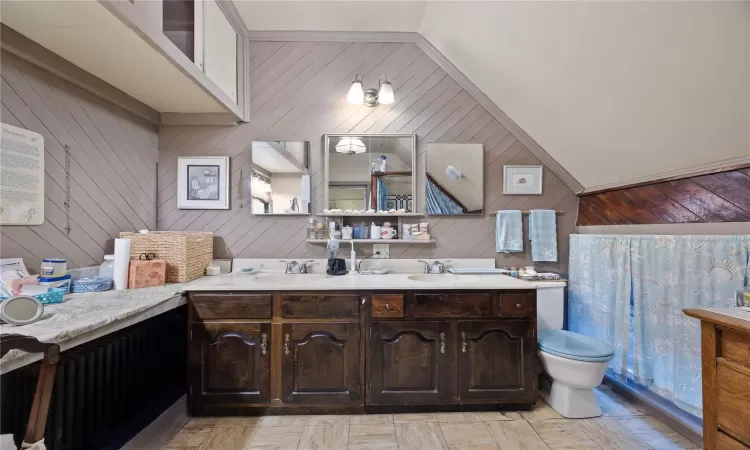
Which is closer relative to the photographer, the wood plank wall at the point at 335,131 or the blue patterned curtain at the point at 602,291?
the blue patterned curtain at the point at 602,291

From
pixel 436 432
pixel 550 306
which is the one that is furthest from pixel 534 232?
pixel 436 432

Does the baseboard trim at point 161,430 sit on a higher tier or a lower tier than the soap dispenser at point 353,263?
lower

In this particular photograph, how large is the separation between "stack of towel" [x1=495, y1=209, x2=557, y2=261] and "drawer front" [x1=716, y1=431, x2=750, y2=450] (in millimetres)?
1426

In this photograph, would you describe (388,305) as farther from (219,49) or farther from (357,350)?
(219,49)

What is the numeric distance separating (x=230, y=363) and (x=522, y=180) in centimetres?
244

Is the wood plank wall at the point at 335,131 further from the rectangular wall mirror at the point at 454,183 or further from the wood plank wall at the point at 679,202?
the wood plank wall at the point at 679,202

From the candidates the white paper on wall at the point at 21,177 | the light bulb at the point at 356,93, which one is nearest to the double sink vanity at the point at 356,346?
the white paper on wall at the point at 21,177

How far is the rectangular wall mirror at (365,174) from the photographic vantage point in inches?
96.7

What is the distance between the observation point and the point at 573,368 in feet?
6.08

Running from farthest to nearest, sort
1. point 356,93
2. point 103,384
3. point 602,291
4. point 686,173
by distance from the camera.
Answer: point 356,93, point 602,291, point 686,173, point 103,384

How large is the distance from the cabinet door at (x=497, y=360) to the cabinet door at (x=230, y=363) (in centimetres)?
119

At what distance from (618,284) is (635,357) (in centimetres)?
45

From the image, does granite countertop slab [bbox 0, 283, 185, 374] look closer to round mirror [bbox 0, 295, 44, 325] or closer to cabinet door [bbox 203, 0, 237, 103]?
round mirror [bbox 0, 295, 44, 325]

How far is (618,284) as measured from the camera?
2.08m
